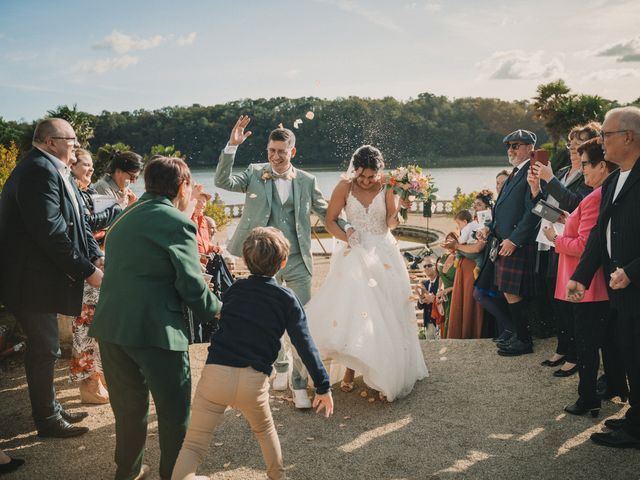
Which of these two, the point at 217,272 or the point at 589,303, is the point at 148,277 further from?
the point at 589,303

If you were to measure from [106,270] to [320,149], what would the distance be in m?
43.6

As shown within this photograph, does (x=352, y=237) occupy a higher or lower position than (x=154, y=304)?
higher

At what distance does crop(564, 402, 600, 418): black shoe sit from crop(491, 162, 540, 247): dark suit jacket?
168cm

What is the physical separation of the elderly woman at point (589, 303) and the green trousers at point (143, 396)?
281cm

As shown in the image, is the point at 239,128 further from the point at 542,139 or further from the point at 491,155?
the point at 542,139

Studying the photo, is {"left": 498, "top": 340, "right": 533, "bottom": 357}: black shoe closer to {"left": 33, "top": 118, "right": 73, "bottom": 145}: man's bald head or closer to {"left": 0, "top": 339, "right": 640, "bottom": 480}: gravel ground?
{"left": 0, "top": 339, "right": 640, "bottom": 480}: gravel ground

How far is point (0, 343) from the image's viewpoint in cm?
515

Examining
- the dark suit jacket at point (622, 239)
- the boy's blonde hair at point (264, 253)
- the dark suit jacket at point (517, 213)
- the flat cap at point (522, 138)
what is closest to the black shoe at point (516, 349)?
the dark suit jacket at point (517, 213)

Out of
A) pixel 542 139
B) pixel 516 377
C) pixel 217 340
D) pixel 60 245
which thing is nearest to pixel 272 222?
pixel 60 245

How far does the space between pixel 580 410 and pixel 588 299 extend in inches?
34.0

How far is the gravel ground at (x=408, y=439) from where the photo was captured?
3312 millimetres

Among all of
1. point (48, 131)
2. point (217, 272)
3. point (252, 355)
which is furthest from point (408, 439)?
point (48, 131)

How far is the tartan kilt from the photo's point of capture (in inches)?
208

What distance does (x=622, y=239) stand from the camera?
344cm
